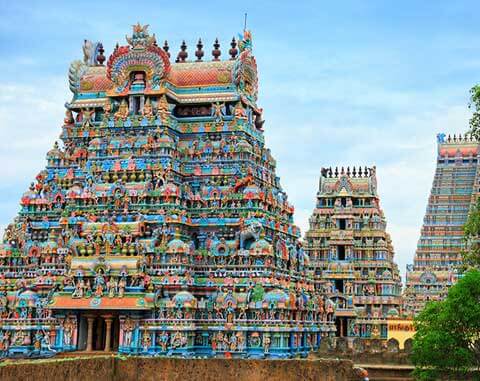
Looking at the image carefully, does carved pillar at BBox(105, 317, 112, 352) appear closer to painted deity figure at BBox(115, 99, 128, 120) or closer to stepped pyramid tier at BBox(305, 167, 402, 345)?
painted deity figure at BBox(115, 99, 128, 120)

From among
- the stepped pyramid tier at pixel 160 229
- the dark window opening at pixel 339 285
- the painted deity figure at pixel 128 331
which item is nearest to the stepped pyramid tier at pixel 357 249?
the dark window opening at pixel 339 285

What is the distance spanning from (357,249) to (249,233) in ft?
85.1

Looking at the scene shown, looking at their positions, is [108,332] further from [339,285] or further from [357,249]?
[357,249]

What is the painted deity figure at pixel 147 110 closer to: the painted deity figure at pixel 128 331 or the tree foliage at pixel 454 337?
the painted deity figure at pixel 128 331

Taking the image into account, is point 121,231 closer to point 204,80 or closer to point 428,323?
point 204,80

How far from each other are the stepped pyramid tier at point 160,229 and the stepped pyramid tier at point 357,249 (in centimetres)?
1485

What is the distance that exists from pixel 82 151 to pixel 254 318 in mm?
17619

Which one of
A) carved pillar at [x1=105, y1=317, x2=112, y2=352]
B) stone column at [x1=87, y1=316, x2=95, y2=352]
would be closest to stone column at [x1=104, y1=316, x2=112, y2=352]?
carved pillar at [x1=105, y1=317, x2=112, y2=352]

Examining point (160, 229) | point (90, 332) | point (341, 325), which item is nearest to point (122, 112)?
point (160, 229)

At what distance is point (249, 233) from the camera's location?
52.3 meters

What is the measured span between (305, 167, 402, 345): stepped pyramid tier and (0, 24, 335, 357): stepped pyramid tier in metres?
14.9

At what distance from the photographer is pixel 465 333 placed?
37.4m

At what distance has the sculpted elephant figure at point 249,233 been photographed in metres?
52.2

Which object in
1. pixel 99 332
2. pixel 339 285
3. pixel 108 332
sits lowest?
pixel 108 332
